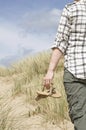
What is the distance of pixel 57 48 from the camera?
480cm

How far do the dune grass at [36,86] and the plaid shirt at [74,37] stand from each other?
2257mm

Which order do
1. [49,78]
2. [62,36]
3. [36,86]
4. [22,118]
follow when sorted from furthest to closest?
[36,86], [22,118], [62,36], [49,78]

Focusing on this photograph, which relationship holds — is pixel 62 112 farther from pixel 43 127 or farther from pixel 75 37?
pixel 75 37

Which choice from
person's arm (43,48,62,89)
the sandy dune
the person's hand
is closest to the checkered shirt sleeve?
person's arm (43,48,62,89)

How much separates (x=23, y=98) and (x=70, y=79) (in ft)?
19.4

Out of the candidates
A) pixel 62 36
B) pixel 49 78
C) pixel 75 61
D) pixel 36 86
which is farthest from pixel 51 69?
pixel 36 86

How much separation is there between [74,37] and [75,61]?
0.72 feet

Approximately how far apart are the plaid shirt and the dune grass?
226 centimetres

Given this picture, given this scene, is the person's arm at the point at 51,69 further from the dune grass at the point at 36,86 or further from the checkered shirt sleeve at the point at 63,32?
the dune grass at the point at 36,86

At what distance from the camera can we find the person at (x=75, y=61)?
472cm

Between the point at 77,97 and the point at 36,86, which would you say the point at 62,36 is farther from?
the point at 36,86

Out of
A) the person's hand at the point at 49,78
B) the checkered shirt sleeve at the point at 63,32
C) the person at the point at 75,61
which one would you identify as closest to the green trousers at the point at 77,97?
the person at the point at 75,61

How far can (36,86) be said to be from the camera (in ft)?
36.6

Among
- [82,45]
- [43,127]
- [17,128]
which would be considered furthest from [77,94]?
[43,127]
